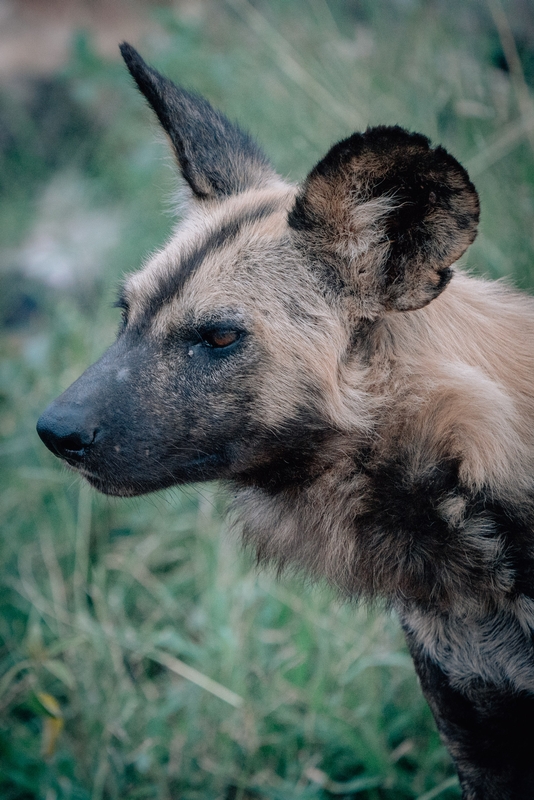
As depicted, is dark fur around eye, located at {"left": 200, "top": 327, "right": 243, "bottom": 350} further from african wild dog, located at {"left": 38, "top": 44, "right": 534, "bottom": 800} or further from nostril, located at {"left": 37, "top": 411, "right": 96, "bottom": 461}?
nostril, located at {"left": 37, "top": 411, "right": 96, "bottom": 461}

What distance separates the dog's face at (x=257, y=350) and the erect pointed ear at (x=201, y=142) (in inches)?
22.1

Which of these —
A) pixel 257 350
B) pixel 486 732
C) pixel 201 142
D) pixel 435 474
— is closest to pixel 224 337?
pixel 257 350

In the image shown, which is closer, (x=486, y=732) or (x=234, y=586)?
(x=486, y=732)

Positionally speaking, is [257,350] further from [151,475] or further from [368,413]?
Answer: [151,475]

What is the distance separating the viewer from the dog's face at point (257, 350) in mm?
1976

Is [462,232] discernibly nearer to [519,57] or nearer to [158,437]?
[158,437]

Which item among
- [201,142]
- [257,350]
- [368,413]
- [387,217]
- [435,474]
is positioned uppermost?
[201,142]

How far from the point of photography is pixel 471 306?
218cm

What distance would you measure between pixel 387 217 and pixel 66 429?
1116 mm

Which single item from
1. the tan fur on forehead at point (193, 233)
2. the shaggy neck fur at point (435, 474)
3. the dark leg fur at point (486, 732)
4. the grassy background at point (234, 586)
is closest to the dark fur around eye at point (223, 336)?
the tan fur on forehead at point (193, 233)

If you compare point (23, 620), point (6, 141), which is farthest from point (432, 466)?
point (6, 141)

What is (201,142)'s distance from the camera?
2670mm

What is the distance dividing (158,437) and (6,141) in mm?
8107

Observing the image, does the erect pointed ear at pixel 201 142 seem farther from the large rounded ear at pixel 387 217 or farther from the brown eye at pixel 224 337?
the brown eye at pixel 224 337
